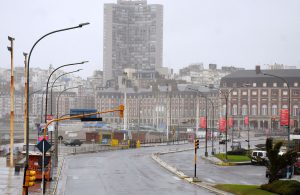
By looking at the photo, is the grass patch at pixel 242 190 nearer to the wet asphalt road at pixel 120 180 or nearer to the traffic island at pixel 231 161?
the wet asphalt road at pixel 120 180

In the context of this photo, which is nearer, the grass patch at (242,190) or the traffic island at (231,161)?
the grass patch at (242,190)

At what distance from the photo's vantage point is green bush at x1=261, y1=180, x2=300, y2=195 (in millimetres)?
36156

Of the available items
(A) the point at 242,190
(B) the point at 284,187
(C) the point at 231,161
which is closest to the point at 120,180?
(A) the point at 242,190

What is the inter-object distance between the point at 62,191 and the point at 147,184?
23.8 ft

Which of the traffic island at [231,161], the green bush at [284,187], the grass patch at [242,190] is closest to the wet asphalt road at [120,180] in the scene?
the grass patch at [242,190]

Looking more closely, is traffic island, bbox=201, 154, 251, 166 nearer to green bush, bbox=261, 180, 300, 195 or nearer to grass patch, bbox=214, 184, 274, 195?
grass patch, bbox=214, 184, 274, 195

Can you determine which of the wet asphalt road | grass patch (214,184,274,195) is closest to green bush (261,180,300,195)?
grass patch (214,184,274,195)

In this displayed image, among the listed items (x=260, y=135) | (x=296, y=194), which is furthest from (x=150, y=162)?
(x=260, y=135)

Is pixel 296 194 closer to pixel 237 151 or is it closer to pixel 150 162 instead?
pixel 150 162

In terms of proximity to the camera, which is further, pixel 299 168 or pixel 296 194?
pixel 299 168

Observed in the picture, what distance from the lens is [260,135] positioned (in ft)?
579

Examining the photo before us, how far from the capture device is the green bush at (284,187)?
36.2 m

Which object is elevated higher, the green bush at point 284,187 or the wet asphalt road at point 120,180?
the green bush at point 284,187

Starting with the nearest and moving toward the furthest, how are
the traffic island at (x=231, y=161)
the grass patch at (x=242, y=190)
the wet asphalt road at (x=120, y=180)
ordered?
the grass patch at (x=242, y=190) → the wet asphalt road at (x=120, y=180) → the traffic island at (x=231, y=161)
